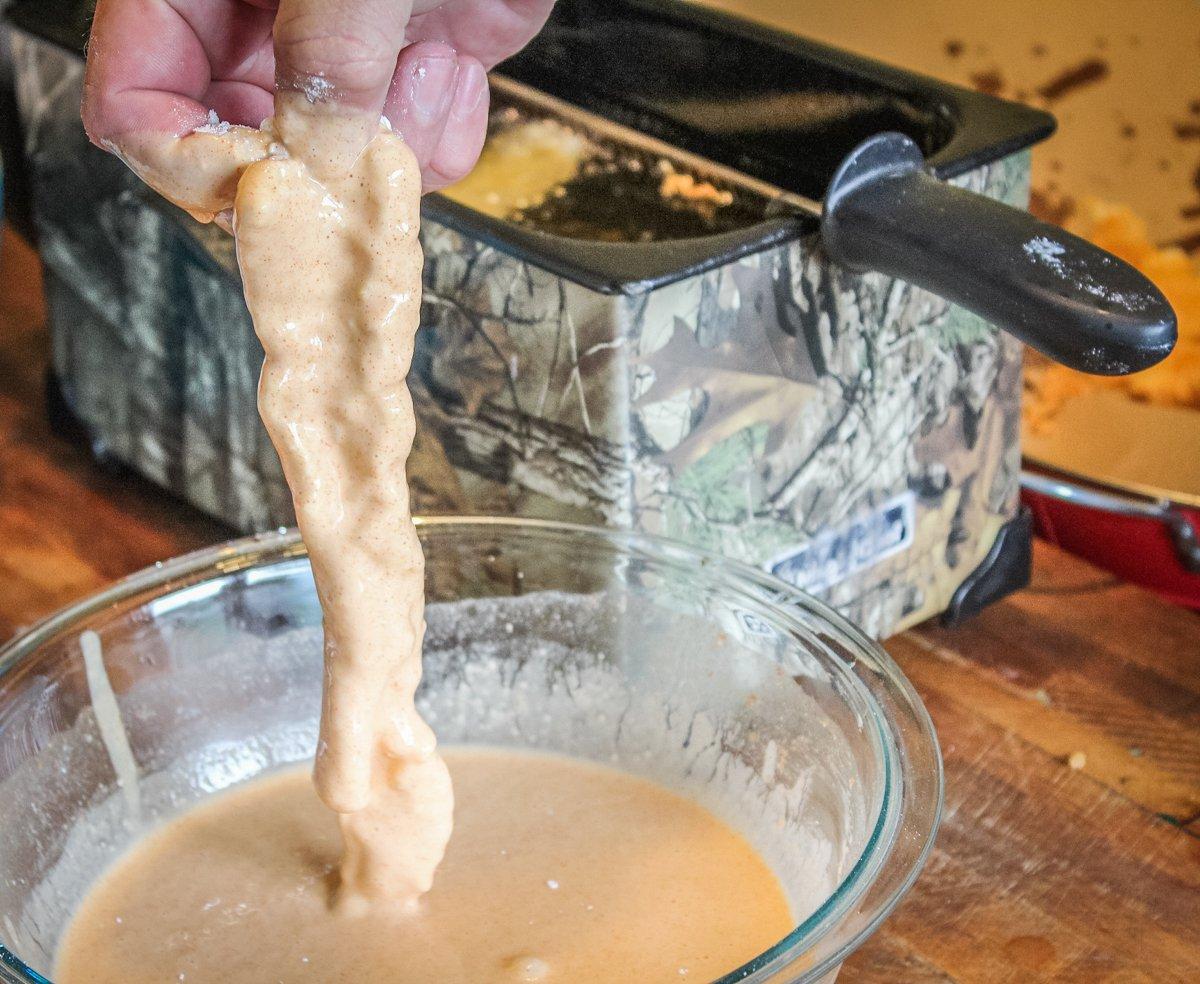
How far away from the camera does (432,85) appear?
0.71m

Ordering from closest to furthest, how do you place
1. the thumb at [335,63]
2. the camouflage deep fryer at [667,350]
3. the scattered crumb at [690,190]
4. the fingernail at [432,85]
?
the thumb at [335,63] → the fingernail at [432,85] → the camouflage deep fryer at [667,350] → the scattered crumb at [690,190]

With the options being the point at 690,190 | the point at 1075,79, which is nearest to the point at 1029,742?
the point at 690,190

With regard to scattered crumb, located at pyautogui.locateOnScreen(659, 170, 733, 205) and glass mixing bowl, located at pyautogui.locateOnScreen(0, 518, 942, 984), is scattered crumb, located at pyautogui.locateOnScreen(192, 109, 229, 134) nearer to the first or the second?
glass mixing bowl, located at pyautogui.locateOnScreen(0, 518, 942, 984)

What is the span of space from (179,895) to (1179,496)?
0.71m

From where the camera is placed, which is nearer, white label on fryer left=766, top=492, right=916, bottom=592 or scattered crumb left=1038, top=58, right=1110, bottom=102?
white label on fryer left=766, top=492, right=916, bottom=592

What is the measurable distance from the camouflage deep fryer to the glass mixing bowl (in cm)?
4

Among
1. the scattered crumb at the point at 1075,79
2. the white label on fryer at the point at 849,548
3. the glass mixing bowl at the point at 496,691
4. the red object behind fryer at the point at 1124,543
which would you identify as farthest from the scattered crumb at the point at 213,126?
the scattered crumb at the point at 1075,79

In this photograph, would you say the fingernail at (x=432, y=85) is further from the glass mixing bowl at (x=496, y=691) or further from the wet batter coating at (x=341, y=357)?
the glass mixing bowl at (x=496, y=691)

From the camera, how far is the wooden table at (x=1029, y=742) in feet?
2.55

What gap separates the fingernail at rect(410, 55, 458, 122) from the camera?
71 centimetres

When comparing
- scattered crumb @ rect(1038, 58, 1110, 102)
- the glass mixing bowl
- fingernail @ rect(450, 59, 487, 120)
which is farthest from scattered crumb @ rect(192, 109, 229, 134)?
scattered crumb @ rect(1038, 58, 1110, 102)

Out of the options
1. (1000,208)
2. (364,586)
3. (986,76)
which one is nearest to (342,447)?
(364,586)

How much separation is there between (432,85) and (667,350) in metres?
0.18

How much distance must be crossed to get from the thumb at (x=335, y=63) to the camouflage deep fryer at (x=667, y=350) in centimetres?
20
